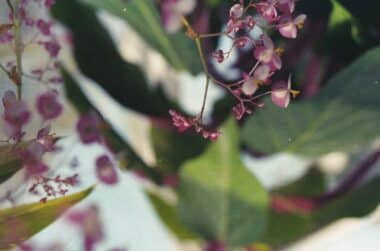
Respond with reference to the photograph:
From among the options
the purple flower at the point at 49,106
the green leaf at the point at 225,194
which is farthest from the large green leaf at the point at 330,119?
the purple flower at the point at 49,106

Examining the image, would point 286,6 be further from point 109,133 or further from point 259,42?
point 109,133

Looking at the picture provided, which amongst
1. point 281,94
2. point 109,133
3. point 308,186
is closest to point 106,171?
point 109,133

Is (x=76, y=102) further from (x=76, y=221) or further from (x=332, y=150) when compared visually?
(x=332, y=150)

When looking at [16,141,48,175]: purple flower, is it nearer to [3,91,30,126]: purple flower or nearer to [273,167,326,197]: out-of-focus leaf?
[3,91,30,126]: purple flower

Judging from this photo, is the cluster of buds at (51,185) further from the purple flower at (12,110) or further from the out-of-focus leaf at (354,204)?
the out-of-focus leaf at (354,204)

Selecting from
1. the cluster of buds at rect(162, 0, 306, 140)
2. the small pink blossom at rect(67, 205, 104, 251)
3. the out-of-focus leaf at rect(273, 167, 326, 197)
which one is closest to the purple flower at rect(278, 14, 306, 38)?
the cluster of buds at rect(162, 0, 306, 140)

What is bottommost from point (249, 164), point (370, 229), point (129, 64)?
point (370, 229)

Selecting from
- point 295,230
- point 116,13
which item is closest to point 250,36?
point 116,13
